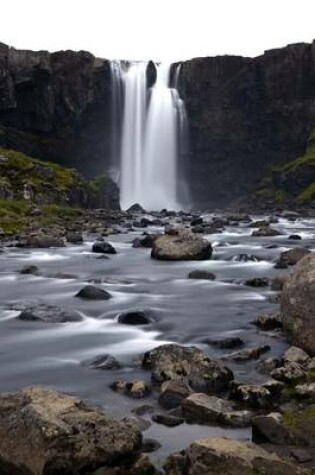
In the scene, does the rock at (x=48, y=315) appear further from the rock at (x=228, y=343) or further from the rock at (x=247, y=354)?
the rock at (x=247, y=354)

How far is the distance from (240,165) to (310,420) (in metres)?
124

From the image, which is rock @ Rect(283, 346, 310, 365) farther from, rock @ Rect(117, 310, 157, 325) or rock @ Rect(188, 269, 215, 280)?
rock @ Rect(188, 269, 215, 280)

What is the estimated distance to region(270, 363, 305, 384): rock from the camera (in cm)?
1141

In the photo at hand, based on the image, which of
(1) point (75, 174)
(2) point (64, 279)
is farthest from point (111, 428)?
(1) point (75, 174)

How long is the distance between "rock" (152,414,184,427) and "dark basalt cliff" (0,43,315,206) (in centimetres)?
10465

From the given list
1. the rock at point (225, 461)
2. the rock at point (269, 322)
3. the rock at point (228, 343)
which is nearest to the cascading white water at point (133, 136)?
the rock at point (269, 322)

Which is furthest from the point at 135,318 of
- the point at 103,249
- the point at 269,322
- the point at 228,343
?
the point at 103,249

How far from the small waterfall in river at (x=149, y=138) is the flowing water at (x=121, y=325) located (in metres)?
87.8

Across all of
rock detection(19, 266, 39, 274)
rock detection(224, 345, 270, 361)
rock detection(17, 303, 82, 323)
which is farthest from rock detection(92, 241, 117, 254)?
rock detection(224, 345, 270, 361)

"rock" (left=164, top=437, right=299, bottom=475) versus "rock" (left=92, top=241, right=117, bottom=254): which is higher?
"rock" (left=164, top=437, right=299, bottom=475)

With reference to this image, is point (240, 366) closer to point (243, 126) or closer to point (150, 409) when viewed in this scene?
point (150, 409)

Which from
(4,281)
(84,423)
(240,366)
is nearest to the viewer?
(84,423)

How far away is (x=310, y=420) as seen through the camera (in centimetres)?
947

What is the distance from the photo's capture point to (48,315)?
1777 centimetres
